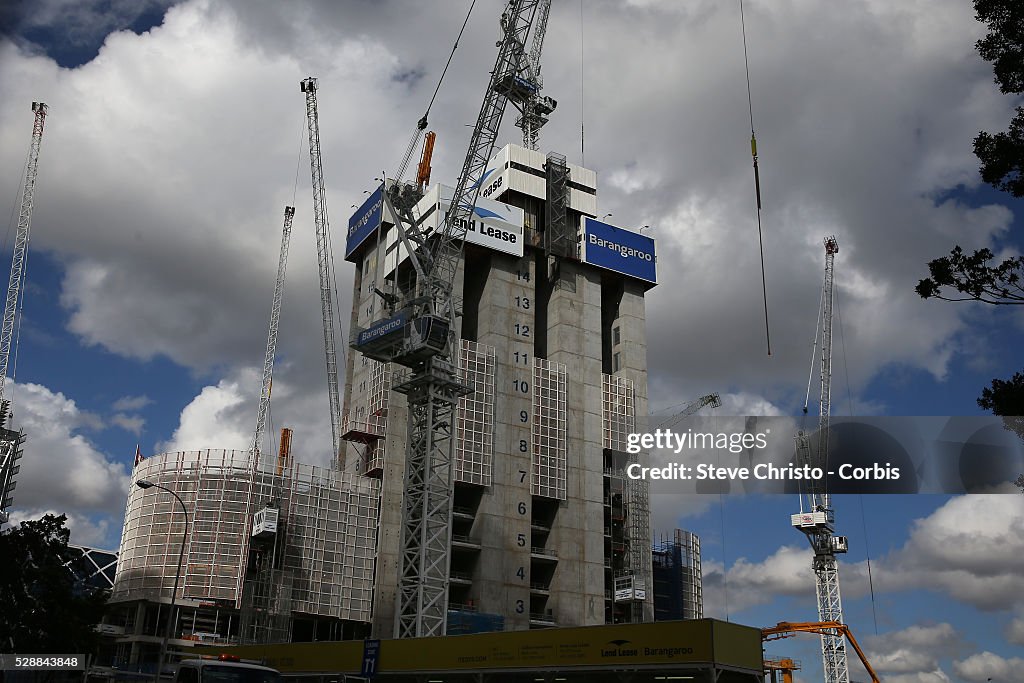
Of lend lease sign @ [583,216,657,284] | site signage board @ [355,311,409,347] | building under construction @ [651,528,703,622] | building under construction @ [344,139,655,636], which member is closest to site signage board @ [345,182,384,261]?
building under construction @ [344,139,655,636]

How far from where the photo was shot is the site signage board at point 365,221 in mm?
135363

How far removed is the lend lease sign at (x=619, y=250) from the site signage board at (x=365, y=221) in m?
30.5

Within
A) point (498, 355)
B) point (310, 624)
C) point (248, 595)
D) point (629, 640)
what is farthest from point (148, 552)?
point (629, 640)

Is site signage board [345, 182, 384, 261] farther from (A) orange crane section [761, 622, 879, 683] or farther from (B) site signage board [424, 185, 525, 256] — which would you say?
(A) orange crane section [761, 622, 879, 683]

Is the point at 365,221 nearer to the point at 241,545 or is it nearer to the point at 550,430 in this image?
the point at 550,430

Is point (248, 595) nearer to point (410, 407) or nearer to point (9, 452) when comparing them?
point (410, 407)

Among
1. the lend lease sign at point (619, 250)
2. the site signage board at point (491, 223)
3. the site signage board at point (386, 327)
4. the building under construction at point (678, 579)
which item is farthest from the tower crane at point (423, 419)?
the building under construction at point (678, 579)

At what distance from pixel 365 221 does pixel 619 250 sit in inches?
1515

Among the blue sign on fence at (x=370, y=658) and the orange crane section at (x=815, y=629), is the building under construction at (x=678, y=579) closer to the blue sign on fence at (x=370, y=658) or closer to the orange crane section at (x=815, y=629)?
the orange crane section at (x=815, y=629)

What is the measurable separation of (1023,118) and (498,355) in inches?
3745

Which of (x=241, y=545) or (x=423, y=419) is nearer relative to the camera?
(x=423, y=419)

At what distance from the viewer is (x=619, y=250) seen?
14425 centimetres

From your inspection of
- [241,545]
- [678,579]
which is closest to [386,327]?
[241,545]

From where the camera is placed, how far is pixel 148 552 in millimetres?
111000
